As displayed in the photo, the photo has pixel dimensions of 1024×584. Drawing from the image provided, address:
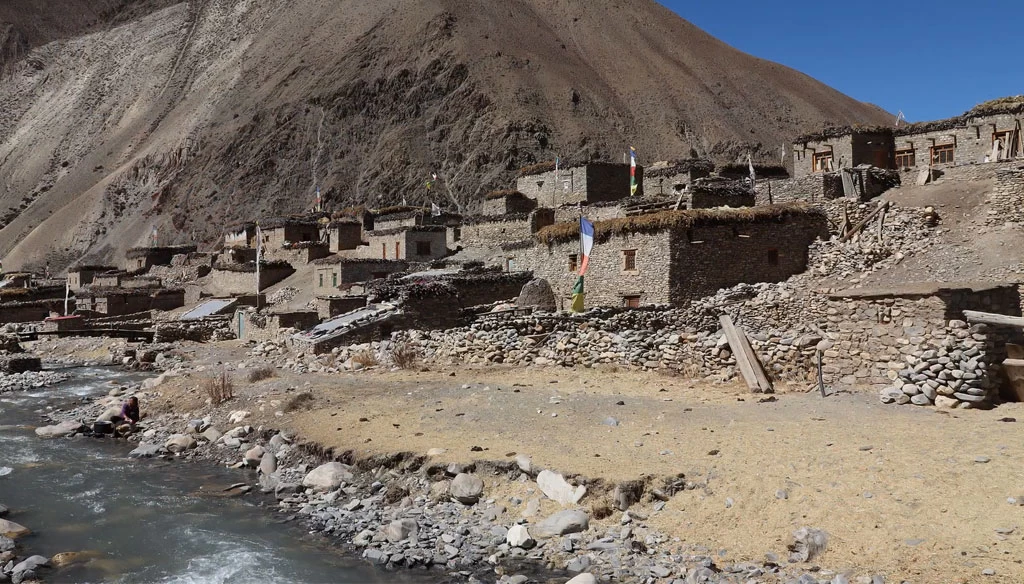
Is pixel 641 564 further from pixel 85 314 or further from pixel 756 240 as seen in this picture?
pixel 85 314

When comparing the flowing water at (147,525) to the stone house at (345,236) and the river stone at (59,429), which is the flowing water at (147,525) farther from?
the stone house at (345,236)

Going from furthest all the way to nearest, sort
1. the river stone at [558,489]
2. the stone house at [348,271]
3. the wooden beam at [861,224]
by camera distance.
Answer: the stone house at [348,271] → the wooden beam at [861,224] → the river stone at [558,489]

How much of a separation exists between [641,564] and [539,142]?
69.8 meters

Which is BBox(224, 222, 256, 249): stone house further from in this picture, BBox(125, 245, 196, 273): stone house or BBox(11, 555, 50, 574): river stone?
BBox(11, 555, 50, 574): river stone

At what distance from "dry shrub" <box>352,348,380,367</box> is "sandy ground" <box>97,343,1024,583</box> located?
280 centimetres

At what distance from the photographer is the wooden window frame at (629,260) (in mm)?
19984

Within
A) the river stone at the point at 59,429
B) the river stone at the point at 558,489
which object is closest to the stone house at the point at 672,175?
the river stone at the point at 59,429


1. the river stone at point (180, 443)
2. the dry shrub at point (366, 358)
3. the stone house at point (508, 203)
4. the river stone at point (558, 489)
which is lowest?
the river stone at point (180, 443)

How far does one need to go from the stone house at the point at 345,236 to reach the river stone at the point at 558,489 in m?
33.8

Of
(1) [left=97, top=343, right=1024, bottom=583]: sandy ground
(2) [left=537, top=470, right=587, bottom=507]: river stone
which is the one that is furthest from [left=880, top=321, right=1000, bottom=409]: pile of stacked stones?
(2) [left=537, top=470, right=587, bottom=507]: river stone

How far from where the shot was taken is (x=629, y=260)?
2016cm

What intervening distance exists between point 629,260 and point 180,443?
455 inches

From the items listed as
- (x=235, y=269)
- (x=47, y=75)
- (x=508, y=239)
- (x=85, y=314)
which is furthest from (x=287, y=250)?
(x=47, y=75)

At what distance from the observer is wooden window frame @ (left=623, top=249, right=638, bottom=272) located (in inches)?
787
